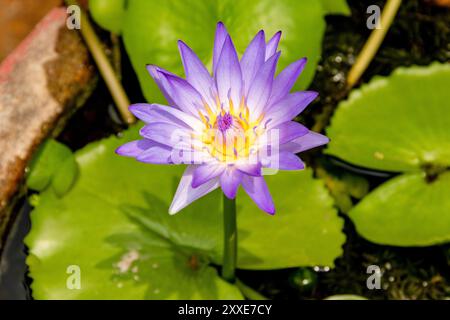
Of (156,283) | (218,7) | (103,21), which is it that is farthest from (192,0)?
(156,283)

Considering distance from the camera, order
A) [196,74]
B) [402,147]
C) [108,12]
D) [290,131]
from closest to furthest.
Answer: [290,131] < [196,74] < [402,147] < [108,12]

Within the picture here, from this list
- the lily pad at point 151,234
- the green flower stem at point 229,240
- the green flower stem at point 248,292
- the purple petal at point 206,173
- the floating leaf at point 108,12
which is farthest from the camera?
the floating leaf at point 108,12

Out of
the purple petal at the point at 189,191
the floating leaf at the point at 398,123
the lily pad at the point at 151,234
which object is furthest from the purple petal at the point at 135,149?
the floating leaf at the point at 398,123

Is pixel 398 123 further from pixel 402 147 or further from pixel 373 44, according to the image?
pixel 373 44

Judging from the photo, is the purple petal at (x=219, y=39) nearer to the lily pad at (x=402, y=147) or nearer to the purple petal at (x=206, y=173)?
the purple petal at (x=206, y=173)

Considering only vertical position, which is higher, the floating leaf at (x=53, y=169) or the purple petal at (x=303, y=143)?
the purple petal at (x=303, y=143)

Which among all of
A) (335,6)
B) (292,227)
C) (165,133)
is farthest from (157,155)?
(335,6)

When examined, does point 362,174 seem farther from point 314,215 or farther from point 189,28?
point 189,28
